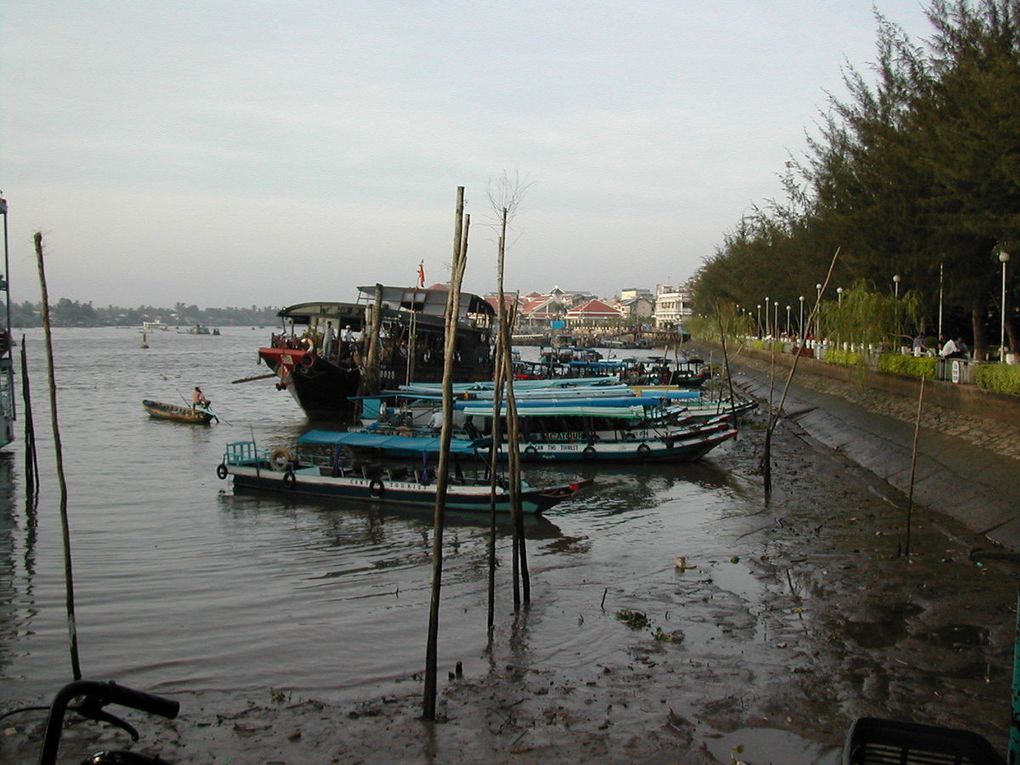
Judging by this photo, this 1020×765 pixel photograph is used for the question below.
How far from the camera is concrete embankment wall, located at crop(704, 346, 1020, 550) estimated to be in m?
17.6

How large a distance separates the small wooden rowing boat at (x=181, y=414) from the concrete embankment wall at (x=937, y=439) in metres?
24.5

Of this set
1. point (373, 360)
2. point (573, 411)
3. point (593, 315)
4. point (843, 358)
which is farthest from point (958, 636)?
A: point (593, 315)

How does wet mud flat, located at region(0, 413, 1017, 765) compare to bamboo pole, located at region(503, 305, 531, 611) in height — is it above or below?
below

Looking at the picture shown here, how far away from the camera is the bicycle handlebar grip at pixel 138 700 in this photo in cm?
370

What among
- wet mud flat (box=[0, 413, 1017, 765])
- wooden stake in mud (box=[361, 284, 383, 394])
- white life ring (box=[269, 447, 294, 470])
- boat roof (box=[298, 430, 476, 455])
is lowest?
wet mud flat (box=[0, 413, 1017, 765])

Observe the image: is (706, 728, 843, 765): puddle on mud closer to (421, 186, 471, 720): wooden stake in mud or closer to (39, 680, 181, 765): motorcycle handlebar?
(421, 186, 471, 720): wooden stake in mud

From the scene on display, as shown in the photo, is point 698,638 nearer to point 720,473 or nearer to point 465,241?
point 465,241

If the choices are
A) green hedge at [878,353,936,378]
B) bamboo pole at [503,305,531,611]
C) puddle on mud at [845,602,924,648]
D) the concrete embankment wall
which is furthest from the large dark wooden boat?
puddle on mud at [845,602,924,648]

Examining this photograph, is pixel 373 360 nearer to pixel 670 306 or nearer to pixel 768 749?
pixel 768 749

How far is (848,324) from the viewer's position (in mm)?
33750

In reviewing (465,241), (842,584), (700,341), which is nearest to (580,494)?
(842,584)

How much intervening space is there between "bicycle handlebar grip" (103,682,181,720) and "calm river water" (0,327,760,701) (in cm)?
656

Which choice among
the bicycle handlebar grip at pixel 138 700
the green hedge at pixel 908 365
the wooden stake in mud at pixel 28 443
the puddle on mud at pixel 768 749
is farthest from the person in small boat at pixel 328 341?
the bicycle handlebar grip at pixel 138 700

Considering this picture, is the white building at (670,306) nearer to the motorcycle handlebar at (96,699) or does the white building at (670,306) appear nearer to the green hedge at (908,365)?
the green hedge at (908,365)
